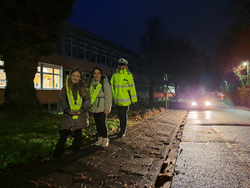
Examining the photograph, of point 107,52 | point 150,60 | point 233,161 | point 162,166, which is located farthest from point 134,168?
point 107,52

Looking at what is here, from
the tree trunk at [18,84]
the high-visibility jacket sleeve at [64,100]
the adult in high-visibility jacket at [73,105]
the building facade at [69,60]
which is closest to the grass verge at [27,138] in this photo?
the adult in high-visibility jacket at [73,105]

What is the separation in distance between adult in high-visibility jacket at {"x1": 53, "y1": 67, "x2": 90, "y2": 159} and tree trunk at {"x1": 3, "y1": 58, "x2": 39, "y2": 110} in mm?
4534

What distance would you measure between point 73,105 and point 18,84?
490 cm

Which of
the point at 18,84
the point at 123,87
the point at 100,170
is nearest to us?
the point at 100,170

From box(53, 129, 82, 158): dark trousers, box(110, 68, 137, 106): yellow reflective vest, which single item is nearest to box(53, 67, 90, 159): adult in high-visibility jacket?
box(53, 129, 82, 158): dark trousers

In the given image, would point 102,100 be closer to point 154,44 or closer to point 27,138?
point 27,138

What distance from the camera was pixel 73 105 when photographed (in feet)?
13.6

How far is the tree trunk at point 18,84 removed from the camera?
7.87m

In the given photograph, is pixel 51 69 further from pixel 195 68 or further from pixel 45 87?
pixel 195 68

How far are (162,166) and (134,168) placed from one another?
0.64m

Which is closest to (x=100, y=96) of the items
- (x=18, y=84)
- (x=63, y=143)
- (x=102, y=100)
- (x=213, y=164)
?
(x=102, y=100)

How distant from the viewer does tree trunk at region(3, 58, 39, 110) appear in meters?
7.87

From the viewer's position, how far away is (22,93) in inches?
314

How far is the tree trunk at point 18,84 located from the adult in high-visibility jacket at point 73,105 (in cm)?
453
